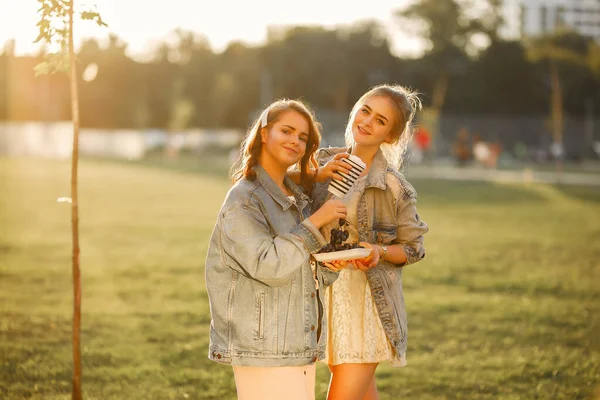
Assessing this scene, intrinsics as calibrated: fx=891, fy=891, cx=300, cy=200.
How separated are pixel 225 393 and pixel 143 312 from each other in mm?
3208

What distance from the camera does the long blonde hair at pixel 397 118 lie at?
427 centimetres

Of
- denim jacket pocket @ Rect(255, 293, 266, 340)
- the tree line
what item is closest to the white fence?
the tree line

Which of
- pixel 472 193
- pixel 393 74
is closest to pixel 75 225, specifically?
pixel 472 193

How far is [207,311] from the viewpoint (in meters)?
9.48

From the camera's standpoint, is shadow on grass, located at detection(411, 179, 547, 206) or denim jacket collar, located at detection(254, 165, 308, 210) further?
shadow on grass, located at detection(411, 179, 547, 206)

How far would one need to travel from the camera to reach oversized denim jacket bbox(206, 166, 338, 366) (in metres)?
3.44

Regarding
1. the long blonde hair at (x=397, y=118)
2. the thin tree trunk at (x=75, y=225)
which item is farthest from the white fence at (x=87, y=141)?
the long blonde hair at (x=397, y=118)

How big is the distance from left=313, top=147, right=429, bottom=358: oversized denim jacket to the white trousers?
0.68 meters

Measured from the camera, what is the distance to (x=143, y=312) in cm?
941

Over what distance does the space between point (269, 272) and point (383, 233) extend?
0.98 metres

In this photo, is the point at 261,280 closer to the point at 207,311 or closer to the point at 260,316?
the point at 260,316

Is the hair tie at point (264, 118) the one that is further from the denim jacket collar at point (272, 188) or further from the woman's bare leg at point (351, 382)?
the woman's bare leg at point (351, 382)

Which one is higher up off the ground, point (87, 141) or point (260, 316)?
point (260, 316)

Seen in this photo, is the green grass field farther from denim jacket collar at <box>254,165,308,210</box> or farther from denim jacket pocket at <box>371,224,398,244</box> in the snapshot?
denim jacket collar at <box>254,165,308,210</box>
